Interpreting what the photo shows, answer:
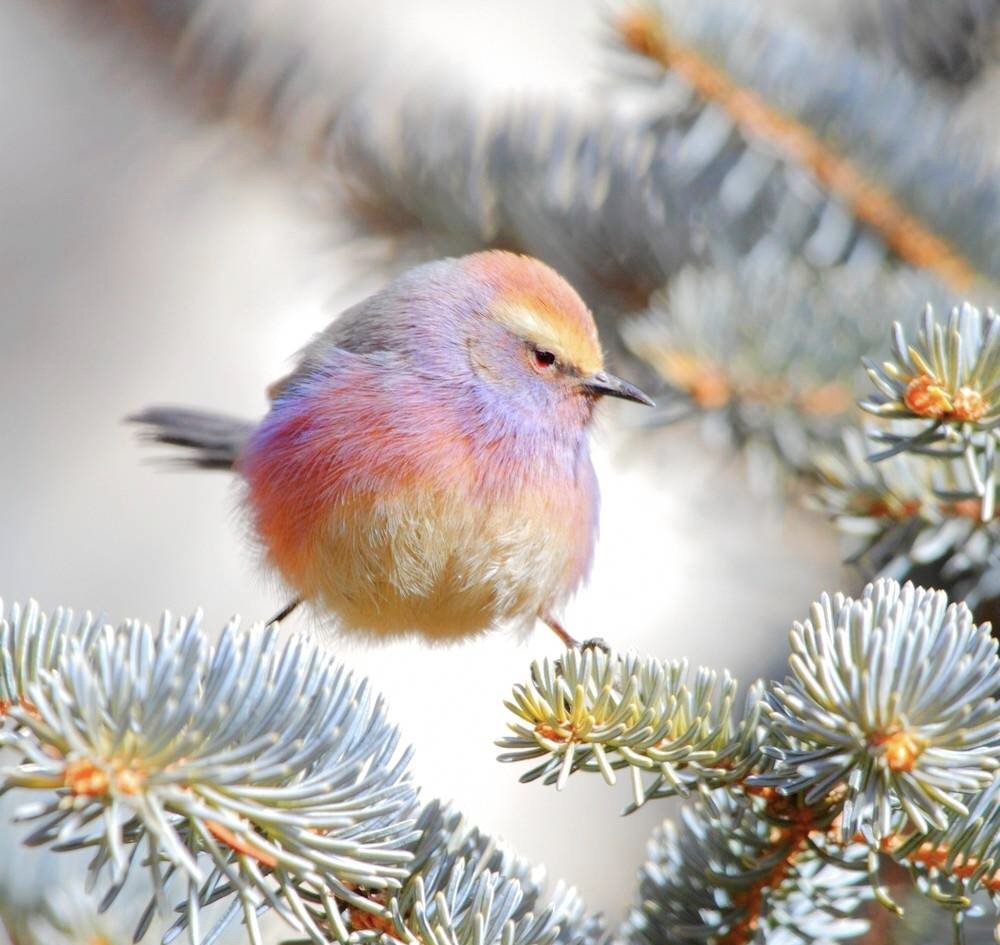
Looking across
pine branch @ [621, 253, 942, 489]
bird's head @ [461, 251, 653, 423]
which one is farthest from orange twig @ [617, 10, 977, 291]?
bird's head @ [461, 251, 653, 423]

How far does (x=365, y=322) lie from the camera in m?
2.11

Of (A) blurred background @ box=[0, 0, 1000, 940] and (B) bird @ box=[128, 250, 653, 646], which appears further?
(A) blurred background @ box=[0, 0, 1000, 940]

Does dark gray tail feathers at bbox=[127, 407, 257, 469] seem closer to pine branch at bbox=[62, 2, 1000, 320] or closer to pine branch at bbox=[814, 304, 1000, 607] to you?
pine branch at bbox=[62, 2, 1000, 320]

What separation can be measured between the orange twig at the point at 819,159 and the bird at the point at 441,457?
40 centimetres

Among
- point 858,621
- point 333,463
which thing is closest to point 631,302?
point 333,463

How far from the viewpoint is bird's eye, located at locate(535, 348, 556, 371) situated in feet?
6.72

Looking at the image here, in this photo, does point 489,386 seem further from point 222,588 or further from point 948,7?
point 222,588

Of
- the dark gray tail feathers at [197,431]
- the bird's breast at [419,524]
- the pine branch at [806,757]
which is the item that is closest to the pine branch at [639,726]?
the pine branch at [806,757]

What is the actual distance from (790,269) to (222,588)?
6.06 feet

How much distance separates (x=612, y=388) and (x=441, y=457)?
1.15 ft

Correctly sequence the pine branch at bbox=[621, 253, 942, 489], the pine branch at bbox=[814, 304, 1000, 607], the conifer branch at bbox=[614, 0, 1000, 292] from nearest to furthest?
the pine branch at bbox=[814, 304, 1000, 607]
the pine branch at bbox=[621, 253, 942, 489]
the conifer branch at bbox=[614, 0, 1000, 292]

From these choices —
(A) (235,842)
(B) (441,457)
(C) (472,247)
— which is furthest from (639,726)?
(C) (472,247)

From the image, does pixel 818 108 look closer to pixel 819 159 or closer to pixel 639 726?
pixel 819 159

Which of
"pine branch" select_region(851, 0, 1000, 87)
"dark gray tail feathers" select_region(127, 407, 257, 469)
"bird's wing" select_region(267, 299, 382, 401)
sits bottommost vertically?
"dark gray tail feathers" select_region(127, 407, 257, 469)
